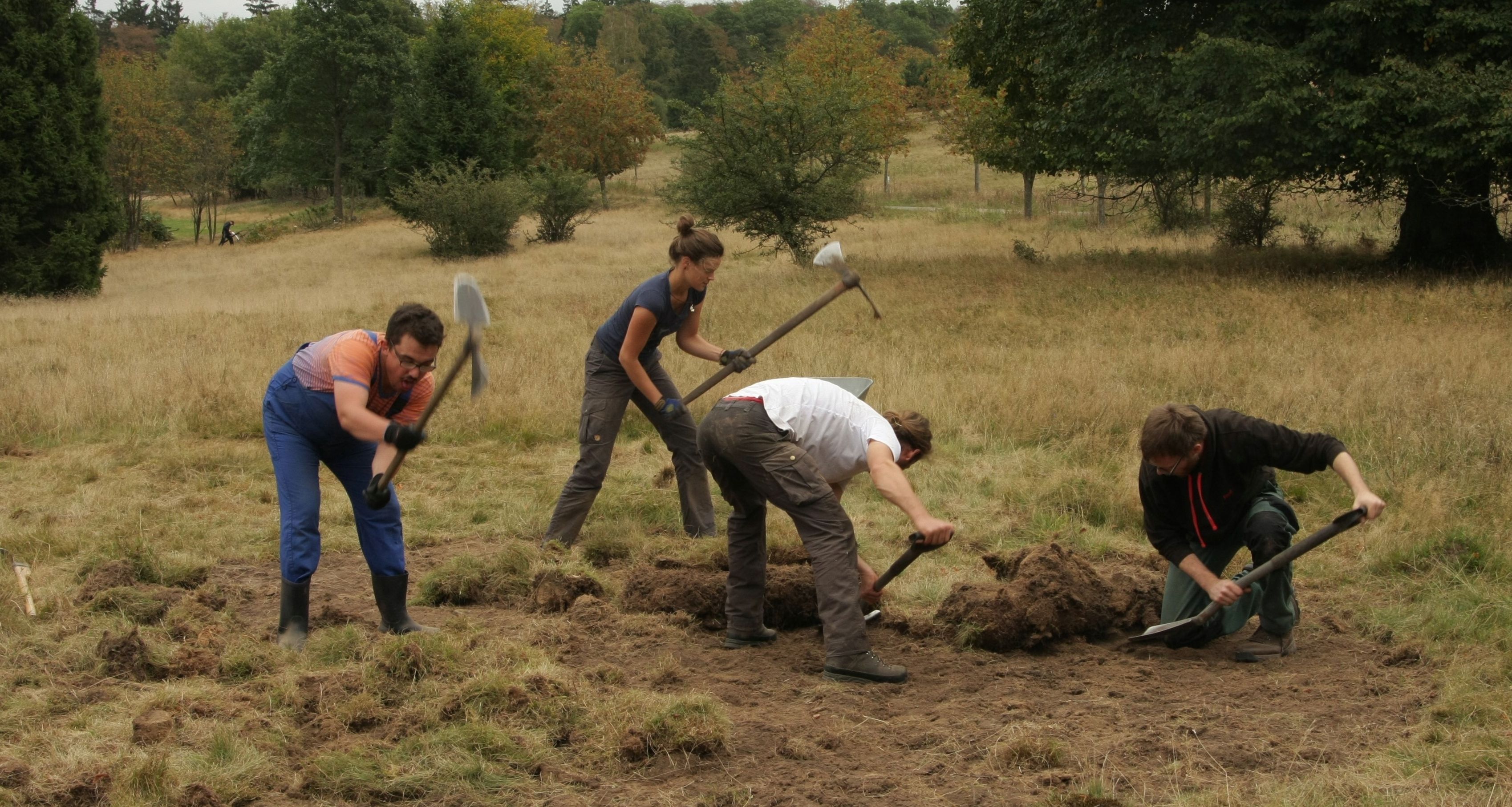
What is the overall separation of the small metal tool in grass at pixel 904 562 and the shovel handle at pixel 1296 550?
1.04 metres

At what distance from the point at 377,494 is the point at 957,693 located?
2.22 meters

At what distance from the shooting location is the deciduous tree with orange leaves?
40844 mm

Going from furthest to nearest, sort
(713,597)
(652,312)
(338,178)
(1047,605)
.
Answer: (338,178) → (652,312) → (713,597) → (1047,605)

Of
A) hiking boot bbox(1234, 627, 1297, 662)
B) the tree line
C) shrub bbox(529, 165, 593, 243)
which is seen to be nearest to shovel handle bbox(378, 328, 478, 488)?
hiking boot bbox(1234, 627, 1297, 662)

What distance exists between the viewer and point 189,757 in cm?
346

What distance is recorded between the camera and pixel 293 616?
14.8 feet

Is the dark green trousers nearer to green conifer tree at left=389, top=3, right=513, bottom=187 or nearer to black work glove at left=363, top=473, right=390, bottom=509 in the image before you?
black work glove at left=363, top=473, right=390, bottom=509

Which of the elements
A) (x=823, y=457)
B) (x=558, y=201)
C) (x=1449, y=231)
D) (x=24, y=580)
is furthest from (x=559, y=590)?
(x=558, y=201)

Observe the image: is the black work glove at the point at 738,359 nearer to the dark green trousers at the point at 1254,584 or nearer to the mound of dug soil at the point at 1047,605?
the mound of dug soil at the point at 1047,605

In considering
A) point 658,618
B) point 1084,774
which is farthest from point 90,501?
point 1084,774

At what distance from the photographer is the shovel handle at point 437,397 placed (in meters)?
3.89

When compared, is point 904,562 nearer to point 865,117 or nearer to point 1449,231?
point 1449,231

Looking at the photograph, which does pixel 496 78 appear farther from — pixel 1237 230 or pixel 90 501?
pixel 90 501

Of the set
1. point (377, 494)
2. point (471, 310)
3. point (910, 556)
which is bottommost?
point (910, 556)
